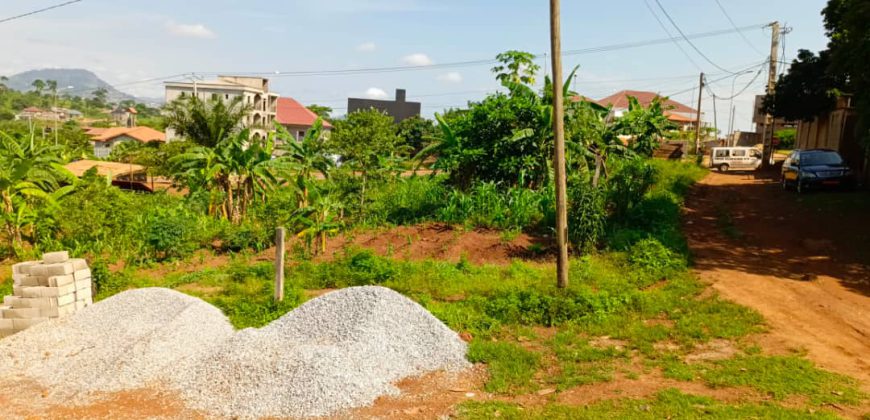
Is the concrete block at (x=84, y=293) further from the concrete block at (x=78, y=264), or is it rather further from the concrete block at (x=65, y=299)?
the concrete block at (x=78, y=264)

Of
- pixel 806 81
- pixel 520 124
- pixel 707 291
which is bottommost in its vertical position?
pixel 707 291

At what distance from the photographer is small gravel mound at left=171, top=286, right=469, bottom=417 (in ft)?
23.5

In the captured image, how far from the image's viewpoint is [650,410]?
673 cm

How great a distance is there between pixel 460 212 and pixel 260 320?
7.35 meters

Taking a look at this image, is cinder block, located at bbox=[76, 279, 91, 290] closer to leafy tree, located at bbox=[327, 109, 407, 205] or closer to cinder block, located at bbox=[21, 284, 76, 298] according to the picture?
cinder block, located at bbox=[21, 284, 76, 298]

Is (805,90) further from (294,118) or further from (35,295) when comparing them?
(294,118)

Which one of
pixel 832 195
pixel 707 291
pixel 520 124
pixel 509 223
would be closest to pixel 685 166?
pixel 832 195

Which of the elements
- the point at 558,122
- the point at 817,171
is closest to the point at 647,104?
the point at 817,171

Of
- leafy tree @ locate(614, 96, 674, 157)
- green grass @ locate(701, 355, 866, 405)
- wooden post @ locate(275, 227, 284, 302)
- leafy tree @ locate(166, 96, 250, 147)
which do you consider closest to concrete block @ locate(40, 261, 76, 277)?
wooden post @ locate(275, 227, 284, 302)

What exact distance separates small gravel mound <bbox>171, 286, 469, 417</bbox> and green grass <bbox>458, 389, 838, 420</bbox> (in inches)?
49.3

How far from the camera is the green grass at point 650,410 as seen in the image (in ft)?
21.5

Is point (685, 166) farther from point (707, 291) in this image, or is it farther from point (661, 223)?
point (707, 291)

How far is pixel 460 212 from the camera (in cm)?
1617

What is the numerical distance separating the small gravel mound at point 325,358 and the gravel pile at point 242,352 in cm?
1
